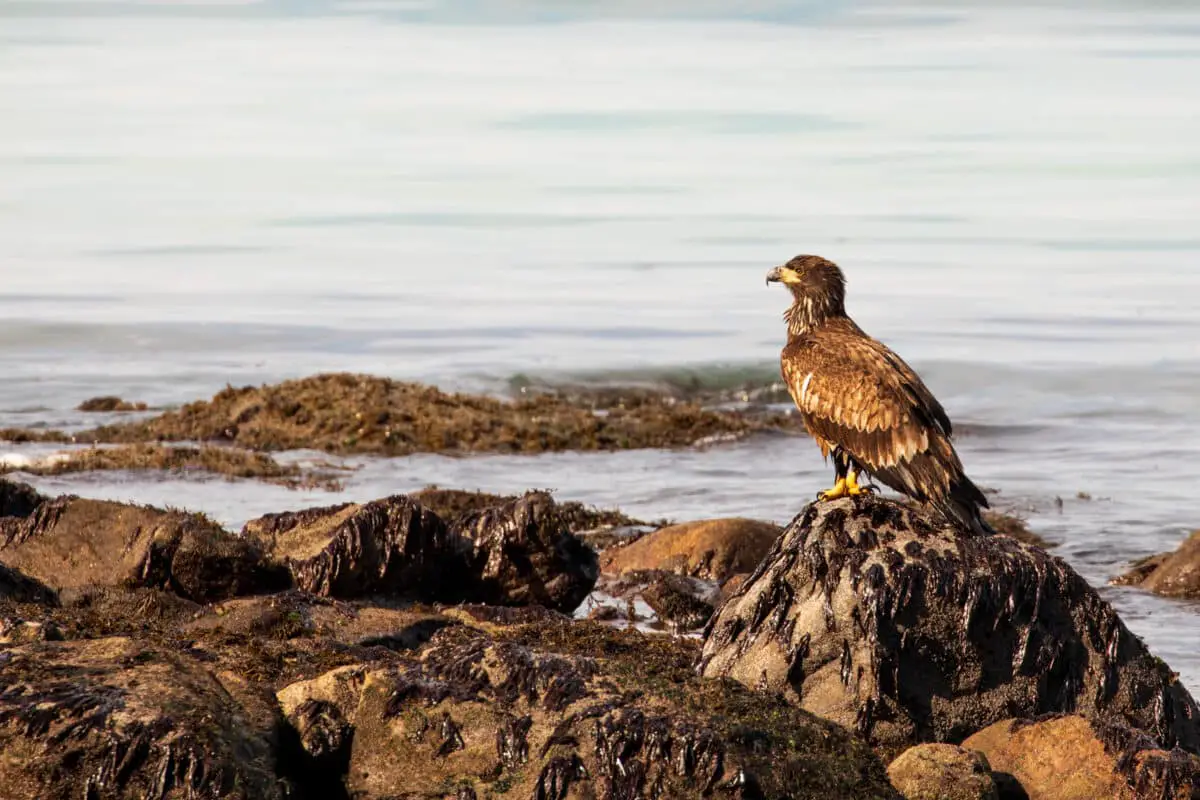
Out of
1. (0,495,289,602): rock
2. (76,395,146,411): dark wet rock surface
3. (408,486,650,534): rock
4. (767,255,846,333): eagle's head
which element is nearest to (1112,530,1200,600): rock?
(408,486,650,534): rock

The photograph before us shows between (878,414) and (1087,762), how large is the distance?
2.56m

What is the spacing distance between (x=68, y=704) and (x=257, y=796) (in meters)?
0.79

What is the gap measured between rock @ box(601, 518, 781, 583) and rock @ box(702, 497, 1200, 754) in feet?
15.8

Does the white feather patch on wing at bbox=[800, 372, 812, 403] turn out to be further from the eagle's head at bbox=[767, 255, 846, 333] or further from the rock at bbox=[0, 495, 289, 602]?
the rock at bbox=[0, 495, 289, 602]

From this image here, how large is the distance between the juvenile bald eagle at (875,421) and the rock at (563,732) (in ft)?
7.46

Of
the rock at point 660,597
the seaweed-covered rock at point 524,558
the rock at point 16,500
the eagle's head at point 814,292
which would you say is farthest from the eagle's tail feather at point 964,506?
the rock at point 16,500

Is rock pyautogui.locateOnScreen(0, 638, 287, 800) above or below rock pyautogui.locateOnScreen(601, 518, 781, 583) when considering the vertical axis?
above

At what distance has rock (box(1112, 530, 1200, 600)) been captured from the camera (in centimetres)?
1398

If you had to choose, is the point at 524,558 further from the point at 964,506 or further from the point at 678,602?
the point at 964,506

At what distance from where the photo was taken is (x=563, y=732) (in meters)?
6.61

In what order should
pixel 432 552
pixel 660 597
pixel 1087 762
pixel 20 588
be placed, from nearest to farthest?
pixel 1087 762 < pixel 20 588 < pixel 432 552 < pixel 660 597

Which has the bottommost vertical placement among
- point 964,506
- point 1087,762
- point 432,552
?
point 1087,762

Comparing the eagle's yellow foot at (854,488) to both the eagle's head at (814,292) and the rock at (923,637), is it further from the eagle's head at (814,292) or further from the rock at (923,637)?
the eagle's head at (814,292)

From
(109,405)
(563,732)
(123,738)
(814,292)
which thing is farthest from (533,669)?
(109,405)
